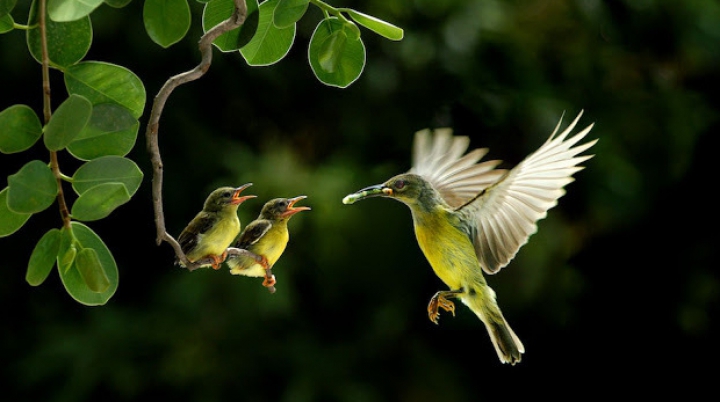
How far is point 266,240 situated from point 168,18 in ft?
0.51

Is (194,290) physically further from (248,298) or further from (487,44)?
(487,44)

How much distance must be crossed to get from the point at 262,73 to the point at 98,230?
2.94 ft

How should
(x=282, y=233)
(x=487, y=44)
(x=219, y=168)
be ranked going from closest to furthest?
(x=282, y=233) → (x=219, y=168) → (x=487, y=44)

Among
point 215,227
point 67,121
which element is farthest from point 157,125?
point 215,227

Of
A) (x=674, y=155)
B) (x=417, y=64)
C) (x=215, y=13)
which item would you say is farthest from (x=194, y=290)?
(x=215, y=13)

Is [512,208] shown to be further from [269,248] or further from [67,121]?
[67,121]

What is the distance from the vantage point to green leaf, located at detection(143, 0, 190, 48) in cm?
62

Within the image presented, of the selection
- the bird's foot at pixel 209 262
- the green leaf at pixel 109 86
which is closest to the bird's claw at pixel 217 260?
the bird's foot at pixel 209 262

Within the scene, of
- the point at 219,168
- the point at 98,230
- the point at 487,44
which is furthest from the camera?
the point at 487,44

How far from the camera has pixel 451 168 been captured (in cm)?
95

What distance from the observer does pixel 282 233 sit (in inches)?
27.1


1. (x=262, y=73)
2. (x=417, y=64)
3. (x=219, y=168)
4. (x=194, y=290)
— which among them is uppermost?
(x=417, y=64)

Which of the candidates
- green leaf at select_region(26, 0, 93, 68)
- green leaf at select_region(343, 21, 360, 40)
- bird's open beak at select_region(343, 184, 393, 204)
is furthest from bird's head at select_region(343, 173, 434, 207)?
green leaf at select_region(26, 0, 93, 68)

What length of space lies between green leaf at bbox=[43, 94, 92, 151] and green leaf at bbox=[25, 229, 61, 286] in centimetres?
8
